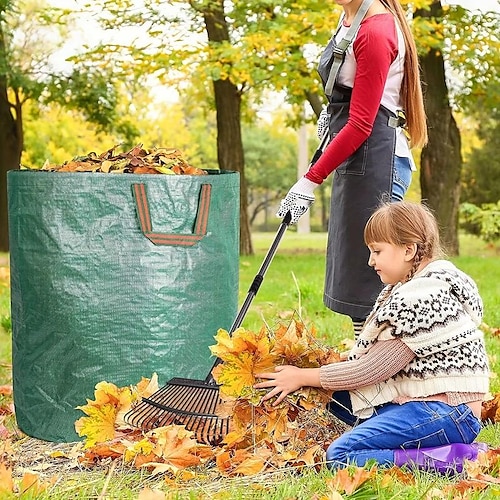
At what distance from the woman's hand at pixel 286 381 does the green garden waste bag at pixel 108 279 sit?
0.64 metres

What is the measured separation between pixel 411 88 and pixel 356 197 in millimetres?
434

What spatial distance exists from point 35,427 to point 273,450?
1.05 meters

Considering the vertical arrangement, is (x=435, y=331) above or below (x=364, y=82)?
below

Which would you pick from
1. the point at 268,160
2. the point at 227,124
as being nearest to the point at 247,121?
the point at 227,124

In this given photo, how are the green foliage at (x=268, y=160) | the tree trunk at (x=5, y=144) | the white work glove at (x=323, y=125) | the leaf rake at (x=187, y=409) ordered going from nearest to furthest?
the leaf rake at (x=187, y=409)
the white work glove at (x=323, y=125)
the tree trunk at (x=5, y=144)
the green foliage at (x=268, y=160)

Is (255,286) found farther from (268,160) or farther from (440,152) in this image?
(268,160)

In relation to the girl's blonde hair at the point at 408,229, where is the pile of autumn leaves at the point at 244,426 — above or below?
below

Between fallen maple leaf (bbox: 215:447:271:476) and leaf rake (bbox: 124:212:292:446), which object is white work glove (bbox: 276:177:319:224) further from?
fallen maple leaf (bbox: 215:447:271:476)

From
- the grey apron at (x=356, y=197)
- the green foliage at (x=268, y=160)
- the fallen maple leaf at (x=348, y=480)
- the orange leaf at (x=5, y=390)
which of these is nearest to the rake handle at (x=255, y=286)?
the grey apron at (x=356, y=197)

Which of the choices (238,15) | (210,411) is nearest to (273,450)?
(210,411)

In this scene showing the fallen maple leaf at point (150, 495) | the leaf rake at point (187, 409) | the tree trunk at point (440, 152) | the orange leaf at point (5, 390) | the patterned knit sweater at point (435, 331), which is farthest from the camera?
the tree trunk at point (440, 152)

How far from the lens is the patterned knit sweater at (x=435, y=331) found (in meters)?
2.54

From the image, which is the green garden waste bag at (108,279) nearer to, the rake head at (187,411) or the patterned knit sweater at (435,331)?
the rake head at (187,411)

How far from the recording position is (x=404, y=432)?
258 centimetres
